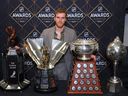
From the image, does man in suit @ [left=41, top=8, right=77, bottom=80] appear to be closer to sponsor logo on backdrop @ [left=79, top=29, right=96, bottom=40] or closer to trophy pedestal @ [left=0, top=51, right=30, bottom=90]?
sponsor logo on backdrop @ [left=79, top=29, right=96, bottom=40]

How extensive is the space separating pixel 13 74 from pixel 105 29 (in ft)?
6.90

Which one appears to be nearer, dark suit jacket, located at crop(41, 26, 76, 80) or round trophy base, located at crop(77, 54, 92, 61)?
round trophy base, located at crop(77, 54, 92, 61)

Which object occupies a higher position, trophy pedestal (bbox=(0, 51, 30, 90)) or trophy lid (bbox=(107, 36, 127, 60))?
trophy lid (bbox=(107, 36, 127, 60))

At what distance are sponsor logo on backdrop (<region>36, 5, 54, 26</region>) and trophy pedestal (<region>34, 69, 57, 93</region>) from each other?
186 centimetres

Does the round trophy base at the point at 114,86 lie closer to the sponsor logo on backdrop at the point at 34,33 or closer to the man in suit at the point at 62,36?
the man in suit at the point at 62,36

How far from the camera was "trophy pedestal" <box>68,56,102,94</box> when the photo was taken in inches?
71.2

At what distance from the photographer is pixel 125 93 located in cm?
177

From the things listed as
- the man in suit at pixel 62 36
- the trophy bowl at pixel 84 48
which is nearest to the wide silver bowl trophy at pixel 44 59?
the trophy bowl at pixel 84 48

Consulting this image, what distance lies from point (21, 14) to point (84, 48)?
202cm

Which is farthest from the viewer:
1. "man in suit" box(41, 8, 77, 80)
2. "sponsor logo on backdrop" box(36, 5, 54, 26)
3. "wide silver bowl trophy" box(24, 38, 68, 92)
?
"sponsor logo on backdrop" box(36, 5, 54, 26)

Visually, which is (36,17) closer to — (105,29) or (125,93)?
(105,29)

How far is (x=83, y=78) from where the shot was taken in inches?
71.4

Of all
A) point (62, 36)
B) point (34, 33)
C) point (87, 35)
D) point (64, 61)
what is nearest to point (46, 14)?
point (34, 33)

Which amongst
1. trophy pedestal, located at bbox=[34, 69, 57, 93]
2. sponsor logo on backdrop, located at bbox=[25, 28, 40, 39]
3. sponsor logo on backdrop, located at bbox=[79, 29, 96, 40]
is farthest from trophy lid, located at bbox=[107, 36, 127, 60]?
sponsor logo on backdrop, located at bbox=[25, 28, 40, 39]
